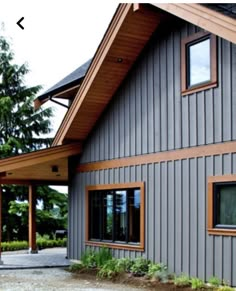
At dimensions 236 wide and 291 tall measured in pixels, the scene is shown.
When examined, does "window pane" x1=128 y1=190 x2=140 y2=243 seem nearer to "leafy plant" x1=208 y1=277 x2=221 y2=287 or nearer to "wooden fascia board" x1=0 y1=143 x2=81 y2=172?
"wooden fascia board" x1=0 y1=143 x2=81 y2=172

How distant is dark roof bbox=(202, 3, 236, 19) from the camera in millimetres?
8623

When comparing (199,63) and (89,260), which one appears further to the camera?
(89,260)

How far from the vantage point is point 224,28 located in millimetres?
8438

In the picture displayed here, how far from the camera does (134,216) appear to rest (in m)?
11.6

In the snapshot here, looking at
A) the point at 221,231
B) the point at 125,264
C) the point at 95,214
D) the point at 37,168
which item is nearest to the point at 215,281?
the point at 221,231

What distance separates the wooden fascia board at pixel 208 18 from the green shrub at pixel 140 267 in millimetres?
4981

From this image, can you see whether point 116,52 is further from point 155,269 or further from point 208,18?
point 155,269

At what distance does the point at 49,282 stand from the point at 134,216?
244 centimetres

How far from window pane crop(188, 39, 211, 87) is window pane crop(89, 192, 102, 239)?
432 cm

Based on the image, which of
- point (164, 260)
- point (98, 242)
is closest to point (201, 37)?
point (164, 260)

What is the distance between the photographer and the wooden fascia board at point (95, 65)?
10.7 metres

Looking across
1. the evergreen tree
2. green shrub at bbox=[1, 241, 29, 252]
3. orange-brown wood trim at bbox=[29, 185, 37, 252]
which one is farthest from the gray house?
the evergreen tree

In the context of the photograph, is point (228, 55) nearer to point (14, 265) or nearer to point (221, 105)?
point (221, 105)

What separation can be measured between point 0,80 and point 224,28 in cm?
1746
